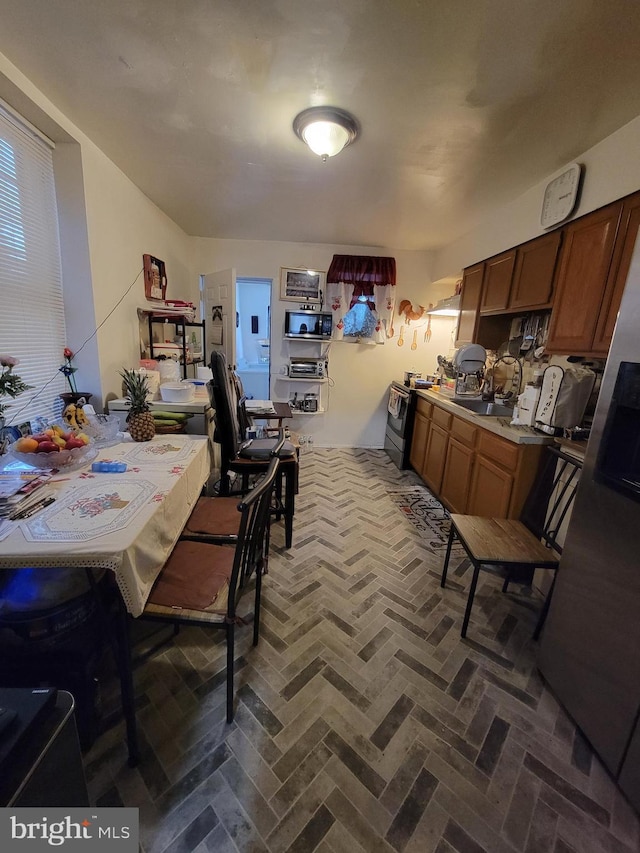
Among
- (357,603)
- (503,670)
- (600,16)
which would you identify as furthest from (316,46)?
(503,670)

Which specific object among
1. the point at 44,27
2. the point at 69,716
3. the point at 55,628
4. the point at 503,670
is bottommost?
→ the point at 503,670

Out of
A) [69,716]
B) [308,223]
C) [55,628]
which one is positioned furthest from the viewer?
[308,223]

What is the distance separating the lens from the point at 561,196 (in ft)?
6.73

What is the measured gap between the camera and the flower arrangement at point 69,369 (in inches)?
82.2

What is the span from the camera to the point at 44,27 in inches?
50.4

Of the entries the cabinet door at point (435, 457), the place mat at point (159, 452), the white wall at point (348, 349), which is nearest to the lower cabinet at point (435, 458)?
the cabinet door at point (435, 457)

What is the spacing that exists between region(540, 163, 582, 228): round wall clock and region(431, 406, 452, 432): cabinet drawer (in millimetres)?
1509

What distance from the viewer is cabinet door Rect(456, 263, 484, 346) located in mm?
3074

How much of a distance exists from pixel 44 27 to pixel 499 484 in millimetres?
3089

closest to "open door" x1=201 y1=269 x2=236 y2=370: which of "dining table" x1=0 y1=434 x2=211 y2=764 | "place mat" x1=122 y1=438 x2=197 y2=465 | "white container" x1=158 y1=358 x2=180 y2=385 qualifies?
"white container" x1=158 y1=358 x2=180 y2=385

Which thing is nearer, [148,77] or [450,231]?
[148,77]

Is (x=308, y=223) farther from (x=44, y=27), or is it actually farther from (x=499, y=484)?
(x=499, y=484)

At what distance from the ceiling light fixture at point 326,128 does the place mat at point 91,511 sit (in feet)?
6.39

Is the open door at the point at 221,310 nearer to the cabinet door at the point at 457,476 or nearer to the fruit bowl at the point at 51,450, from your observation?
the fruit bowl at the point at 51,450
